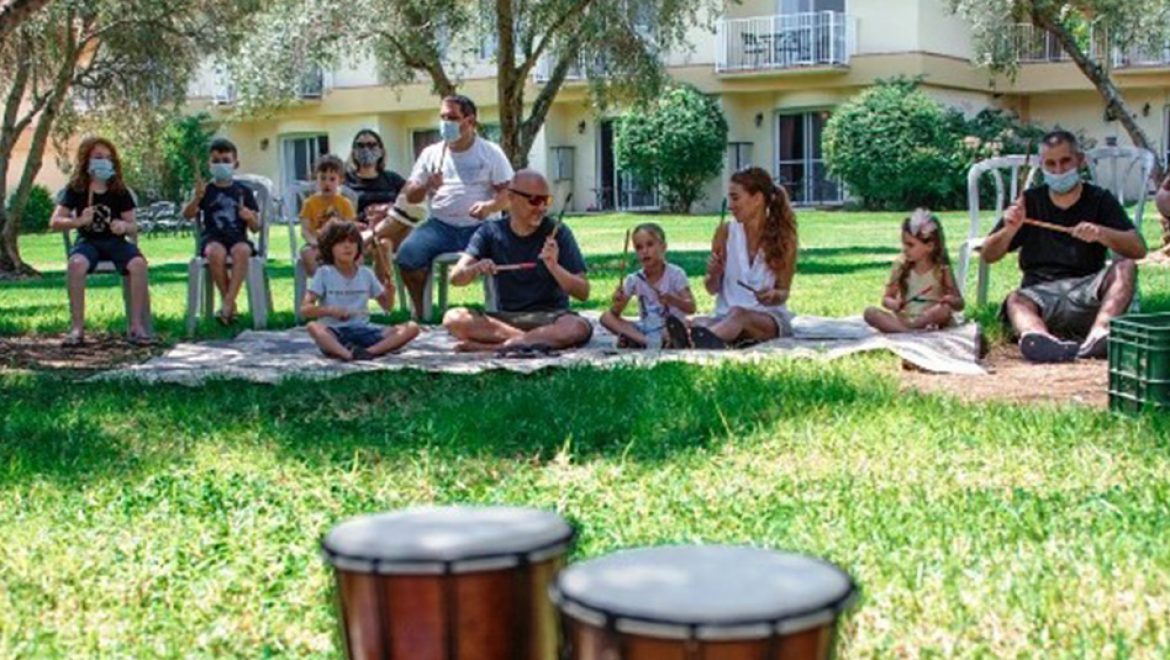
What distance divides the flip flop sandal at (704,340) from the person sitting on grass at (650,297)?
0.13 meters

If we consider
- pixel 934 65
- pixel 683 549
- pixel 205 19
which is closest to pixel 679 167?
pixel 934 65

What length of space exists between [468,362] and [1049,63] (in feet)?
92.5

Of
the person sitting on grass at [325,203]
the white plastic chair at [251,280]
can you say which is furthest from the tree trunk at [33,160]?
the person sitting on grass at [325,203]

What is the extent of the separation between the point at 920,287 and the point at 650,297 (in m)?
1.34

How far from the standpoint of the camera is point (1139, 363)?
196 inches

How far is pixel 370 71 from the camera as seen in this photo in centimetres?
3538

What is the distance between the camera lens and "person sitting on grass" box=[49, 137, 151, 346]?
877 centimetres

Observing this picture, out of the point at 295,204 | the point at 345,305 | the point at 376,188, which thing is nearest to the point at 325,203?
the point at 376,188

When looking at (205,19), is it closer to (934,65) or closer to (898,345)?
(898,345)

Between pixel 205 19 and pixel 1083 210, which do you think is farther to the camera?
pixel 205 19

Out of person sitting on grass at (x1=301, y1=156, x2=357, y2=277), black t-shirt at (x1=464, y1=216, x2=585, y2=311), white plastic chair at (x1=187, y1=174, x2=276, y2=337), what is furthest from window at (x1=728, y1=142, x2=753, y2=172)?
black t-shirt at (x1=464, y1=216, x2=585, y2=311)

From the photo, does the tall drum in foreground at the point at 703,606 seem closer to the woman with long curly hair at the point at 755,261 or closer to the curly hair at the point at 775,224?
the woman with long curly hair at the point at 755,261

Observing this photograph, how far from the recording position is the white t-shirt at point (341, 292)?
751cm

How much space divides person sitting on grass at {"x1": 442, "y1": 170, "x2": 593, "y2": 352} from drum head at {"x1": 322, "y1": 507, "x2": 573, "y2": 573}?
5.62 metres
